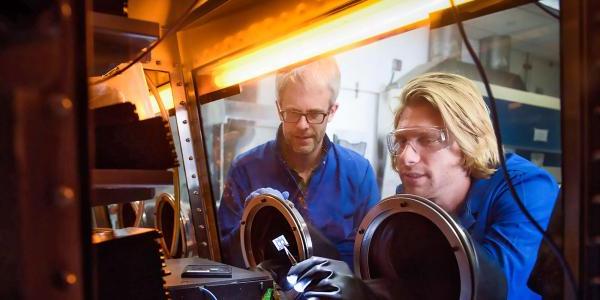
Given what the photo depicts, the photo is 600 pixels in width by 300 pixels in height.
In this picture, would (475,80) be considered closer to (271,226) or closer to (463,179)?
(463,179)

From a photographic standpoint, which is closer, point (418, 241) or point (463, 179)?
point (463, 179)

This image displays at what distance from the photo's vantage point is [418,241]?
1.60m

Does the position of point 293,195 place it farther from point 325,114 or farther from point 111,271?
point 111,271

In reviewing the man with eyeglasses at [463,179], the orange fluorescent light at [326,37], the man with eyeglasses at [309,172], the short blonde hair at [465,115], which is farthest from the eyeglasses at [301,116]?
the short blonde hair at [465,115]

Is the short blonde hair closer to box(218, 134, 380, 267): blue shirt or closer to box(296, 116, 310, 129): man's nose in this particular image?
box(218, 134, 380, 267): blue shirt

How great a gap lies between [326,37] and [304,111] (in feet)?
1.60

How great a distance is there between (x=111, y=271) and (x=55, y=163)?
50 centimetres

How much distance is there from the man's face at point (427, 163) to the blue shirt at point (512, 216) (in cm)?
8

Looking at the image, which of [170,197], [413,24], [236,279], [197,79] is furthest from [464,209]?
[170,197]

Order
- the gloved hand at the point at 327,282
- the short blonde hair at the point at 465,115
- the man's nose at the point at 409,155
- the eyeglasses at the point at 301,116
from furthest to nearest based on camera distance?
the eyeglasses at the point at 301,116, the man's nose at the point at 409,155, the gloved hand at the point at 327,282, the short blonde hair at the point at 465,115

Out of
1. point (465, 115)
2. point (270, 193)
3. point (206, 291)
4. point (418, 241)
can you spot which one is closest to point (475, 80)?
point (465, 115)

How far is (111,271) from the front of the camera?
104 centimetres

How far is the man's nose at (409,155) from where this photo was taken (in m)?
1.62

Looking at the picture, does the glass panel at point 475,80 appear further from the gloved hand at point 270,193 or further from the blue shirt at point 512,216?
the gloved hand at point 270,193
